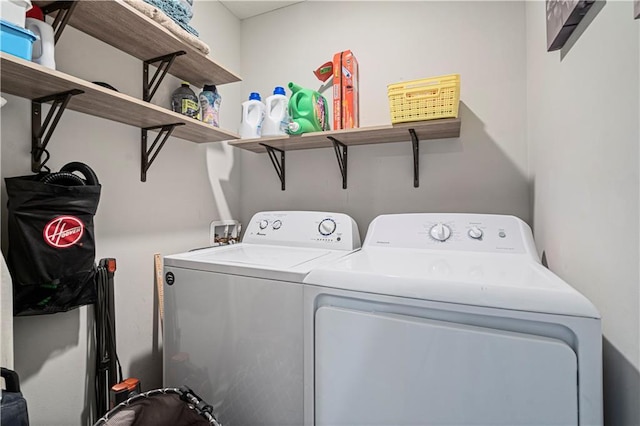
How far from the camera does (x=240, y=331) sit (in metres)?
1.13

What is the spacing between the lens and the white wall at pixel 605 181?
0.65 meters

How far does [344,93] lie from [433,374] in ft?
4.69

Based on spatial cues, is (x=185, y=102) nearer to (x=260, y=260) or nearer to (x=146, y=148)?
(x=146, y=148)

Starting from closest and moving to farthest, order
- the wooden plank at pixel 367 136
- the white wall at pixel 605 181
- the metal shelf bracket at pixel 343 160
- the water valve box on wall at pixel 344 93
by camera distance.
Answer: the white wall at pixel 605 181 → the wooden plank at pixel 367 136 → the water valve box on wall at pixel 344 93 → the metal shelf bracket at pixel 343 160

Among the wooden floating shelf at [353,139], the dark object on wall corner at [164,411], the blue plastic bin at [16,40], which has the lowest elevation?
the dark object on wall corner at [164,411]

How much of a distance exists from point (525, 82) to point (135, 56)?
1886mm

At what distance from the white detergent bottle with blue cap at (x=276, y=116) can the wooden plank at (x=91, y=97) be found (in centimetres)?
21

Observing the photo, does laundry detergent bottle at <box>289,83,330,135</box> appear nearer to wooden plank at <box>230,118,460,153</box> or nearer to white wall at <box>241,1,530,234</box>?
wooden plank at <box>230,118,460,153</box>

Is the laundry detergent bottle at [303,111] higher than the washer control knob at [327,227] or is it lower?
higher

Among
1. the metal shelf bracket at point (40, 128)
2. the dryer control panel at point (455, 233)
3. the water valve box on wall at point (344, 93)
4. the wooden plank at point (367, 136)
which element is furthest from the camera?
the water valve box on wall at point (344, 93)

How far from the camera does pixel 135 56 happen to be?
148 cm

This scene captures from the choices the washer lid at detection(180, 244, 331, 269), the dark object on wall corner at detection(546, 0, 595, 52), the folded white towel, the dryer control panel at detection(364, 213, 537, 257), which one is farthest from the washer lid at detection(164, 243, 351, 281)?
the dark object on wall corner at detection(546, 0, 595, 52)

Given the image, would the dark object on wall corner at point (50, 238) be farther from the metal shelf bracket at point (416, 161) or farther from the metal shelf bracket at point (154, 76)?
the metal shelf bracket at point (416, 161)

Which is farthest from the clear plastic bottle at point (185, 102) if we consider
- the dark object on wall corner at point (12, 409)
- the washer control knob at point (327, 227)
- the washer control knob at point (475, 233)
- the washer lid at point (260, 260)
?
the washer control knob at point (475, 233)
